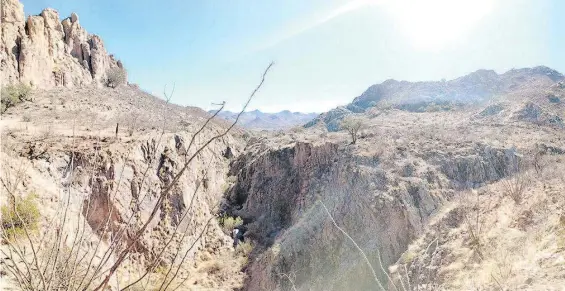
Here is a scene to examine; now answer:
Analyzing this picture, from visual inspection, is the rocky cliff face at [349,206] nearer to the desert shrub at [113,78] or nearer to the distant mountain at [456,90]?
the distant mountain at [456,90]

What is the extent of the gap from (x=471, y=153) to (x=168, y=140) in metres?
12.8

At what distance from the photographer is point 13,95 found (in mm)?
17562

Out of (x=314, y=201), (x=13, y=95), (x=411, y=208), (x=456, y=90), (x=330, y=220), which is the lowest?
(x=330, y=220)

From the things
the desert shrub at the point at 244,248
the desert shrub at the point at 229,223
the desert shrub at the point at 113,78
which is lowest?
the desert shrub at the point at 244,248

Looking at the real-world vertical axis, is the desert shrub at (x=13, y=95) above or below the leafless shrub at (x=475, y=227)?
above

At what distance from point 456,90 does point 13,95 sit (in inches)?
1679

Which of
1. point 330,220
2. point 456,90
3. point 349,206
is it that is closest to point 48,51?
point 330,220

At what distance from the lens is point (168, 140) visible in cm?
1473

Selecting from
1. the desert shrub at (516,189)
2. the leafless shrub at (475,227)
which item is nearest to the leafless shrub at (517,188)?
the desert shrub at (516,189)

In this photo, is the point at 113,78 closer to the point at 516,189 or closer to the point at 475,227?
the point at 475,227

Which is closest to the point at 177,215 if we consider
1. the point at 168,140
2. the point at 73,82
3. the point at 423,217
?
the point at 168,140

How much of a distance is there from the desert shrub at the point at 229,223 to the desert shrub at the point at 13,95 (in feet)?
39.4

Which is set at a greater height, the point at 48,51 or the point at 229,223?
the point at 48,51

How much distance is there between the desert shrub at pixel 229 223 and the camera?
14.1m
